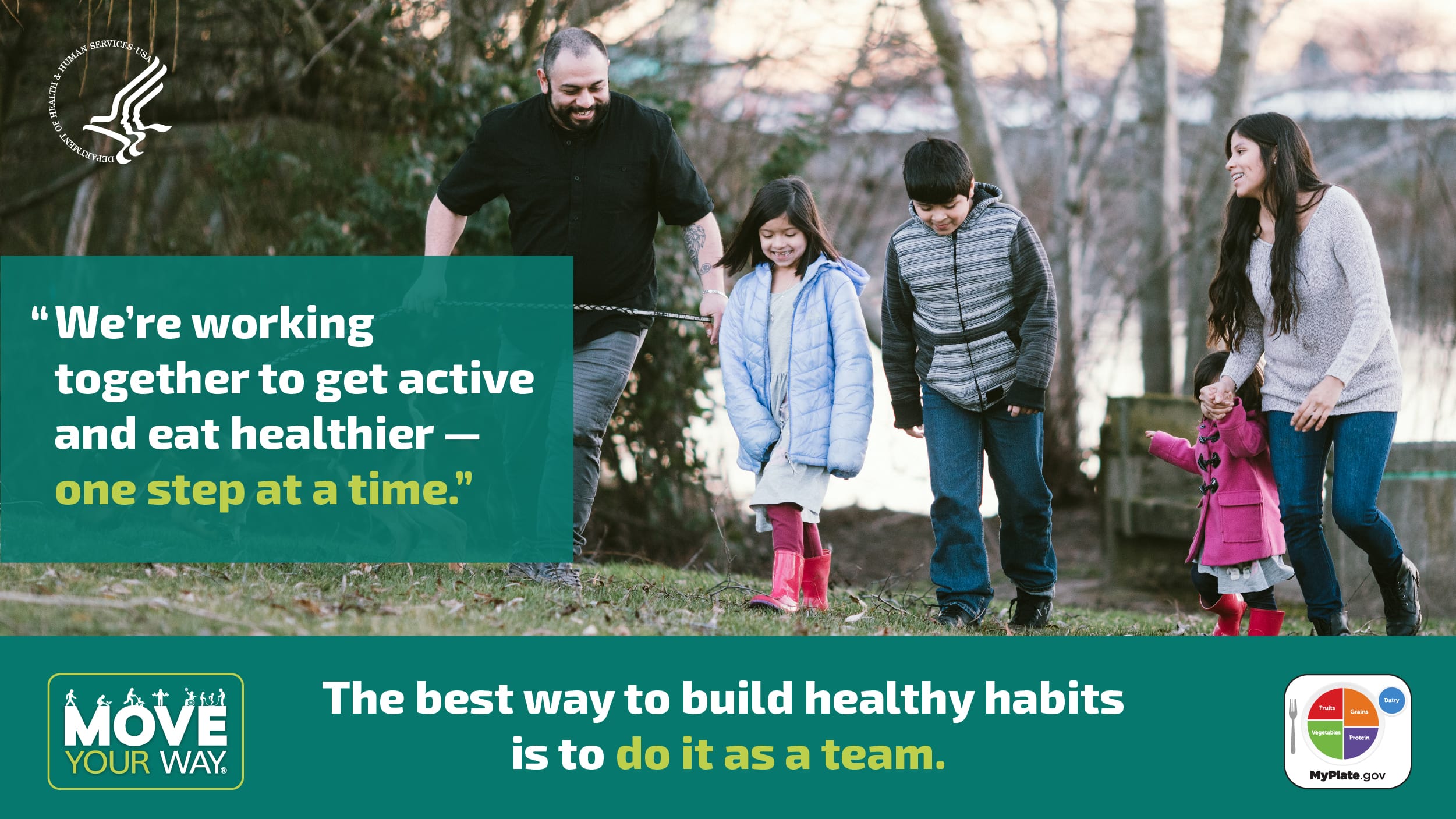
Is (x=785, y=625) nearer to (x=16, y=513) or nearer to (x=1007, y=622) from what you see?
(x=1007, y=622)

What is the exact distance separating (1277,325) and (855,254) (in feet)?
27.9

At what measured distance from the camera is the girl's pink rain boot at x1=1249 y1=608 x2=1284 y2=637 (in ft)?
16.2

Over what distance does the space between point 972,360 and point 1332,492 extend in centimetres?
124

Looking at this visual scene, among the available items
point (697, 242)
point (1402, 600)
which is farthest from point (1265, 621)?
point (697, 242)

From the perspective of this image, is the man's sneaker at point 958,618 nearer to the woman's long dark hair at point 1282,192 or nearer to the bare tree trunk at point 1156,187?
the woman's long dark hair at point 1282,192

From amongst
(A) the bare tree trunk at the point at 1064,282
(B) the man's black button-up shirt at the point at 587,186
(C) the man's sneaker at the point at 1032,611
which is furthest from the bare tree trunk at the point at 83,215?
(C) the man's sneaker at the point at 1032,611

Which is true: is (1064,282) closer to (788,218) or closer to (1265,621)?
(1265,621)

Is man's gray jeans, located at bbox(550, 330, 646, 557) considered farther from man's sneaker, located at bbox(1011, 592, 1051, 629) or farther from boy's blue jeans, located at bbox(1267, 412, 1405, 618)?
boy's blue jeans, located at bbox(1267, 412, 1405, 618)

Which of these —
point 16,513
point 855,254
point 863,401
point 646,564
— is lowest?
point 646,564

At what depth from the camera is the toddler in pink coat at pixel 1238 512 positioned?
16.0ft

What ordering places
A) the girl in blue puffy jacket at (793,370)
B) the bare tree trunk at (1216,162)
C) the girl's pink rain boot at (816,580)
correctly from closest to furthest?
1. the girl in blue puffy jacket at (793,370)
2. the girl's pink rain boot at (816,580)
3. the bare tree trunk at (1216,162)

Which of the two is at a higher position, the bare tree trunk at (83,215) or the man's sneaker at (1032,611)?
the bare tree trunk at (83,215)

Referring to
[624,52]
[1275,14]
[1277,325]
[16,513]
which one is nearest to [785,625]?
[1277,325]

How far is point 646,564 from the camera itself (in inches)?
321
